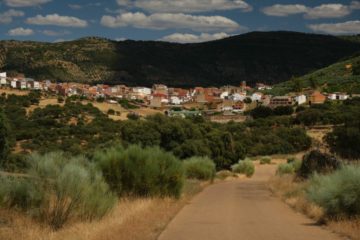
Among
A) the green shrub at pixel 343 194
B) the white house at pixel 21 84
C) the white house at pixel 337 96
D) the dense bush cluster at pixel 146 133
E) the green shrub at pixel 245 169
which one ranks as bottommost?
the green shrub at pixel 245 169

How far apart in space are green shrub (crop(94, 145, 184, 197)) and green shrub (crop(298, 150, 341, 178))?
5386 millimetres

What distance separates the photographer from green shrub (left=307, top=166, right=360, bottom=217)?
11414 mm

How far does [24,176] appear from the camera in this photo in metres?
11.3

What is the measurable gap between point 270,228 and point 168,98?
480ft

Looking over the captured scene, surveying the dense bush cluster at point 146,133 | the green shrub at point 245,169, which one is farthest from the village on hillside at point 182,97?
the green shrub at point 245,169

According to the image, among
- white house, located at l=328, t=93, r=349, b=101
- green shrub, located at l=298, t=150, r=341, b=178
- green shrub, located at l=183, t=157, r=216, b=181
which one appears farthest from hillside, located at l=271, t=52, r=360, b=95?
green shrub, located at l=298, t=150, r=341, b=178

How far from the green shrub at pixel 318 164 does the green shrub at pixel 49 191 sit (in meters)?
10.4

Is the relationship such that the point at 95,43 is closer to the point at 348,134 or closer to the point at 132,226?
the point at 348,134

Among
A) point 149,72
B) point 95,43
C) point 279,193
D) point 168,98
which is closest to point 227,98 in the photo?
point 168,98

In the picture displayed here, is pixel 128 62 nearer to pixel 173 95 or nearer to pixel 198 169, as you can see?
pixel 173 95

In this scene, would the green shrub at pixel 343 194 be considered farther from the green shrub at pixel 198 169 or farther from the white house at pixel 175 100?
the white house at pixel 175 100

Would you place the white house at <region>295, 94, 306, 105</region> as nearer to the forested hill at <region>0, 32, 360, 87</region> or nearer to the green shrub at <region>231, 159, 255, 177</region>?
the green shrub at <region>231, 159, 255, 177</region>

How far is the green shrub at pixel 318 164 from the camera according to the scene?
65.6ft

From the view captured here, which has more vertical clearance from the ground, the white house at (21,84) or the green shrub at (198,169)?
the white house at (21,84)
